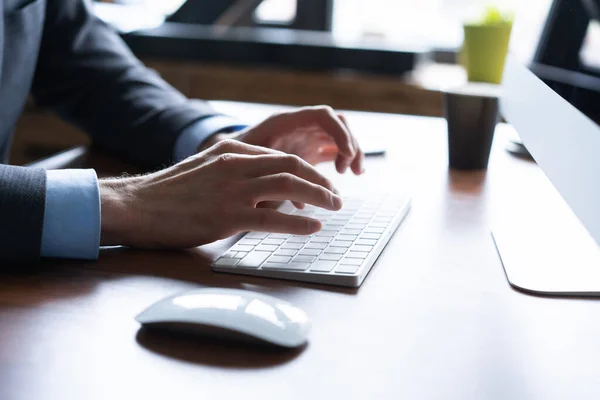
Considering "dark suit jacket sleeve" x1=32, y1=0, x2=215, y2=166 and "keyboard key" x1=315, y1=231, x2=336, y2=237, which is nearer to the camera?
"keyboard key" x1=315, y1=231, x2=336, y2=237

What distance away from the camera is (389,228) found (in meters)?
0.77

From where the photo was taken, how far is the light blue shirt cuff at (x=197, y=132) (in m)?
1.05

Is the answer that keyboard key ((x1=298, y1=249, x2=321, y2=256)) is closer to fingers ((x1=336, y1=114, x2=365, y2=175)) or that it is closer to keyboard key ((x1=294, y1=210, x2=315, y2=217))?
keyboard key ((x1=294, y1=210, x2=315, y2=217))

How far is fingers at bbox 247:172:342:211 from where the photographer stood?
0.69 meters

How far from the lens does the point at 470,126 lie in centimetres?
109

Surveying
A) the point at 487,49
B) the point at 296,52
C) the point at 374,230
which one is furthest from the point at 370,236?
the point at 296,52

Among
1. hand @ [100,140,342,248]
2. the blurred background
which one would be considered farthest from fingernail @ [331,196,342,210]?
the blurred background

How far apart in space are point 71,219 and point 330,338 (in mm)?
283

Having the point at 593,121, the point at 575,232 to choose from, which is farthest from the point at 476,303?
the point at 575,232

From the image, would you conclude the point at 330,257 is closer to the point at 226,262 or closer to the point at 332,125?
the point at 226,262

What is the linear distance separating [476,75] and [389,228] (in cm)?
107

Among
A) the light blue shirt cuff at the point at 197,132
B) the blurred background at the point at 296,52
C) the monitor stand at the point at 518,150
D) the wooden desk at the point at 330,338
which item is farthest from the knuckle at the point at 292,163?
the blurred background at the point at 296,52

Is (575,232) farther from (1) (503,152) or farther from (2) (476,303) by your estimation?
(1) (503,152)

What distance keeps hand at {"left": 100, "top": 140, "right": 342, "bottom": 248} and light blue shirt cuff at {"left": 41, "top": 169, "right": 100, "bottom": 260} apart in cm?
1
